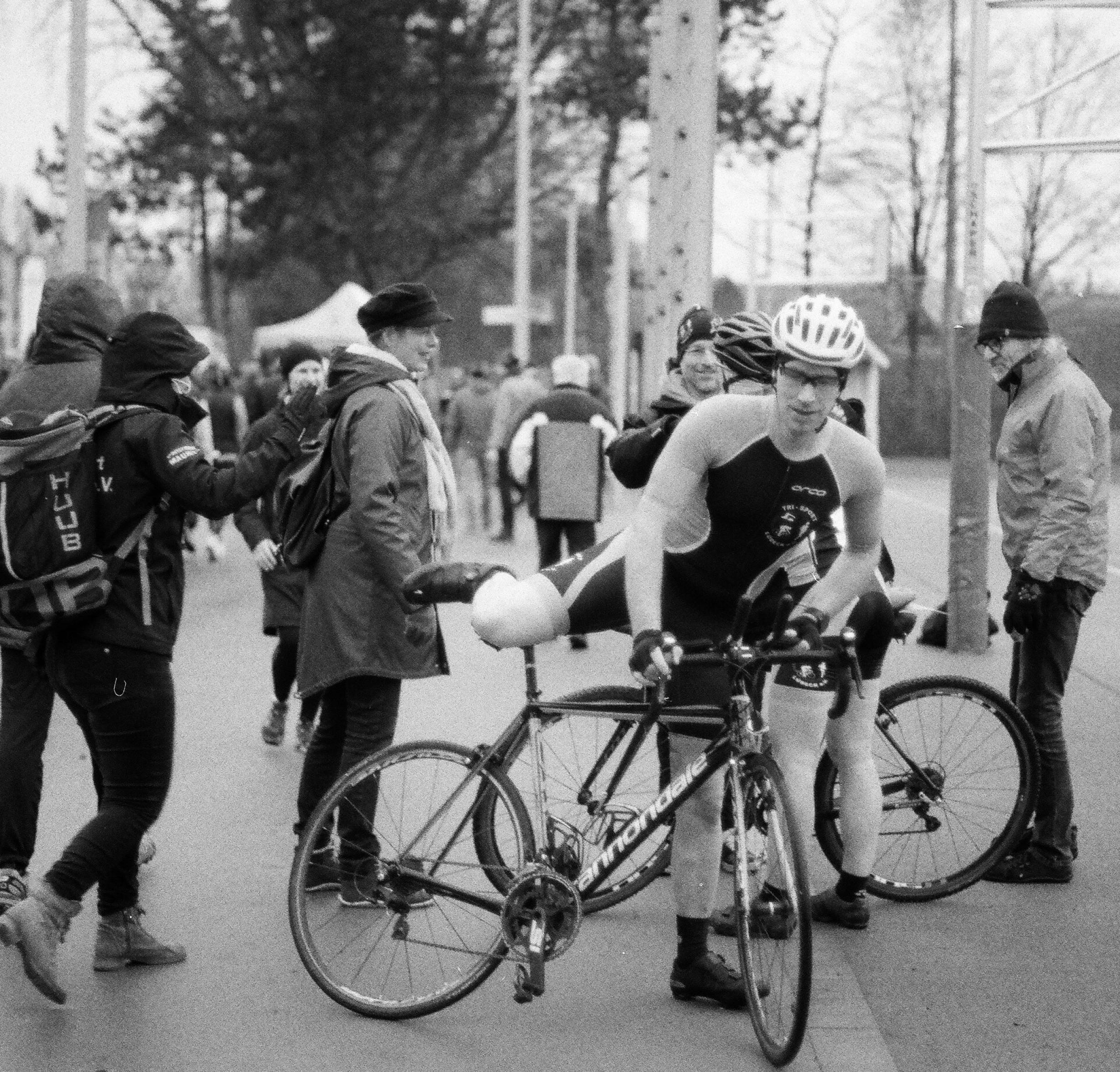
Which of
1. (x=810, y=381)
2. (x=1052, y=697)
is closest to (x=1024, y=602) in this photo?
(x=1052, y=697)

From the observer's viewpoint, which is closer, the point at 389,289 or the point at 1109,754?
the point at 389,289

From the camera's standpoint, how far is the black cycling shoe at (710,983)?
16.9ft

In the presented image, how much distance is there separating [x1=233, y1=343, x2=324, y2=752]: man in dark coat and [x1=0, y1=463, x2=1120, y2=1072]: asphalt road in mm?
794

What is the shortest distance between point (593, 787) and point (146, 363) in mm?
1581

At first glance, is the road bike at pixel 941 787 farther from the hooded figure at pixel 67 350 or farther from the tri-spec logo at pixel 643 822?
the hooded figure at pixel 67 350

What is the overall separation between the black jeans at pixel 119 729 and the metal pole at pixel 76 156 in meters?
13.5

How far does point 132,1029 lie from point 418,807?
0.85 m

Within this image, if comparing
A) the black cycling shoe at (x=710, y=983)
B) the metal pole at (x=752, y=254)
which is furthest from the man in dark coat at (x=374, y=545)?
the metal pole at (x=752, y=254)

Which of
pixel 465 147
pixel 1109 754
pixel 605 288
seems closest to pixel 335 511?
pixel 1109 754

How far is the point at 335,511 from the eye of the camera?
20.0 feet

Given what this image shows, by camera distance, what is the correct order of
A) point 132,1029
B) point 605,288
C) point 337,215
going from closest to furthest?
1. point 132,1029
2. point 337,215
3. point 605,288

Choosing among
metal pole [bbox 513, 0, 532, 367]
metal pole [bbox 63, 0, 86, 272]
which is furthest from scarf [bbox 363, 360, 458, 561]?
metal pole [bbox 513, 0, 532, 367]

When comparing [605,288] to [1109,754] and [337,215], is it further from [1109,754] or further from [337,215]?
[1109,754]

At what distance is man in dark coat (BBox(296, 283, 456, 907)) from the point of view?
19.5ft
